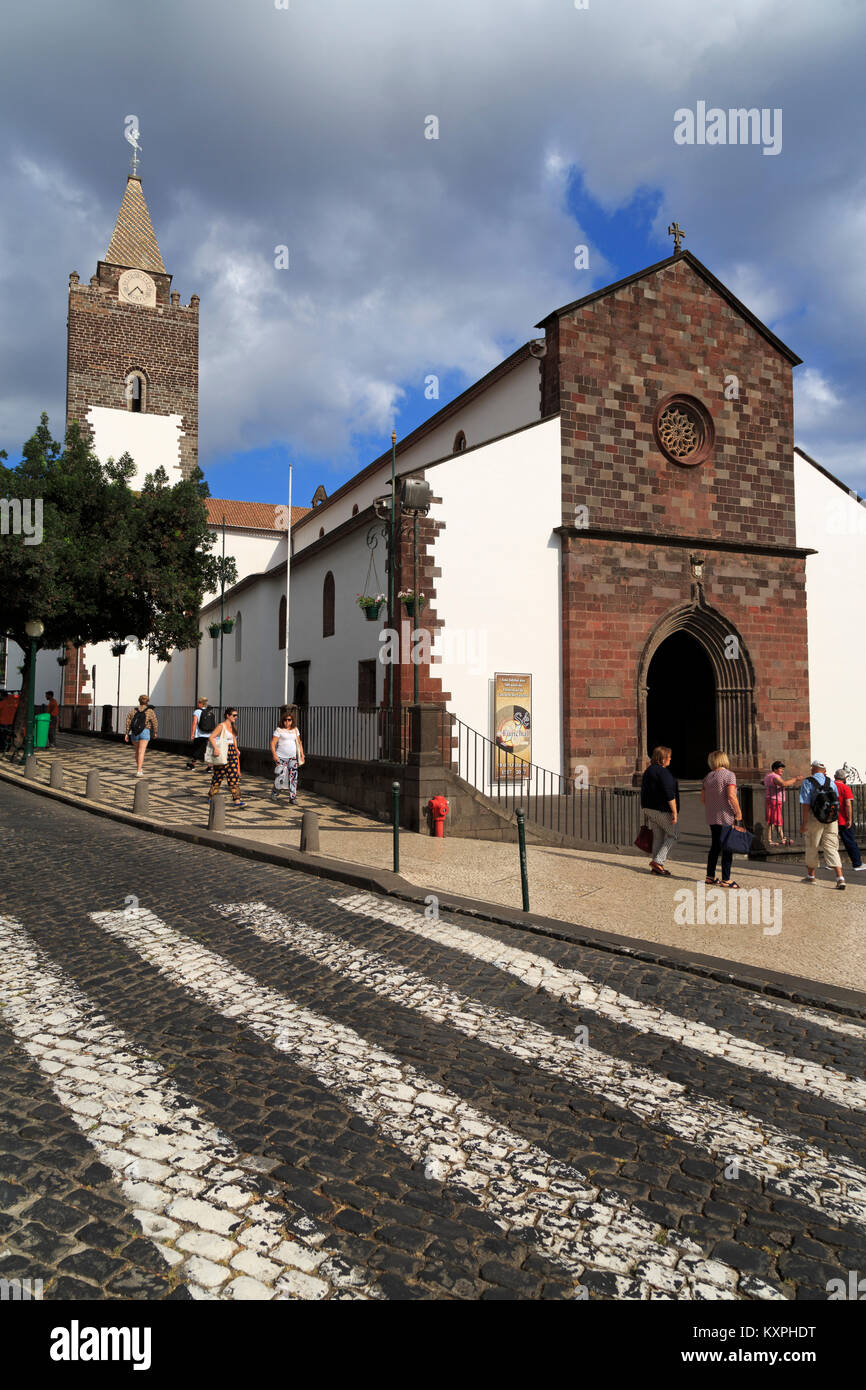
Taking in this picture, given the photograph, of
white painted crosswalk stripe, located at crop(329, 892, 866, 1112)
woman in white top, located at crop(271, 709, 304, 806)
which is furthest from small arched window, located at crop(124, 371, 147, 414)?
white painted crosswalk stripe, located at crop(329, 892, 866, 1112)

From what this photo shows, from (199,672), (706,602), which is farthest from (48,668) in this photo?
(706,602)

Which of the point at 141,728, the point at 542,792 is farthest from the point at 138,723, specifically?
the point at 542,792

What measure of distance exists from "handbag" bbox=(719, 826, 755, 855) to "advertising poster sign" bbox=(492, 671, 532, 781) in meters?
6.76

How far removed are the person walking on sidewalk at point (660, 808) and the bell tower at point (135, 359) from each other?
36.7m

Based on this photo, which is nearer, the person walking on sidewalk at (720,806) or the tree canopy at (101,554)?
the person walking on sidewalk at (720,806)

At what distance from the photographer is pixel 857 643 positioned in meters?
22.0

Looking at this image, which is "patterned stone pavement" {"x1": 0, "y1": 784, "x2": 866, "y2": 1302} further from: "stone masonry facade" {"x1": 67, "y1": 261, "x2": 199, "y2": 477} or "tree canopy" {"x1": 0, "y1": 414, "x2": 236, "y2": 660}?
"stone masonry facade" {"x1": 67, "y1": 261, "x2": 199, "y2": 477}

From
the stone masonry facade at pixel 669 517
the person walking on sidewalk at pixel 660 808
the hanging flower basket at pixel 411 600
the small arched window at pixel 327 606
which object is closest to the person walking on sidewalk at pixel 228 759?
the hanging flower basket at pixel 411 600

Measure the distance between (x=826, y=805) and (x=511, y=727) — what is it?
7.50m

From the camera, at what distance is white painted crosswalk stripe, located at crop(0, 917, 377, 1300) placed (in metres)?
2.87

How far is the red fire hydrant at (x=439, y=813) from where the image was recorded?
1409 centimetres

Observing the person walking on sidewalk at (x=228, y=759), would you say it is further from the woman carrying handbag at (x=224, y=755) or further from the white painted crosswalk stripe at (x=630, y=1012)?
the white painted crosswalk stripe at (x=630, y=1012)

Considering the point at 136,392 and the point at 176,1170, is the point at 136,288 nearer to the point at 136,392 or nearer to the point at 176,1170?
the point at 136,392
